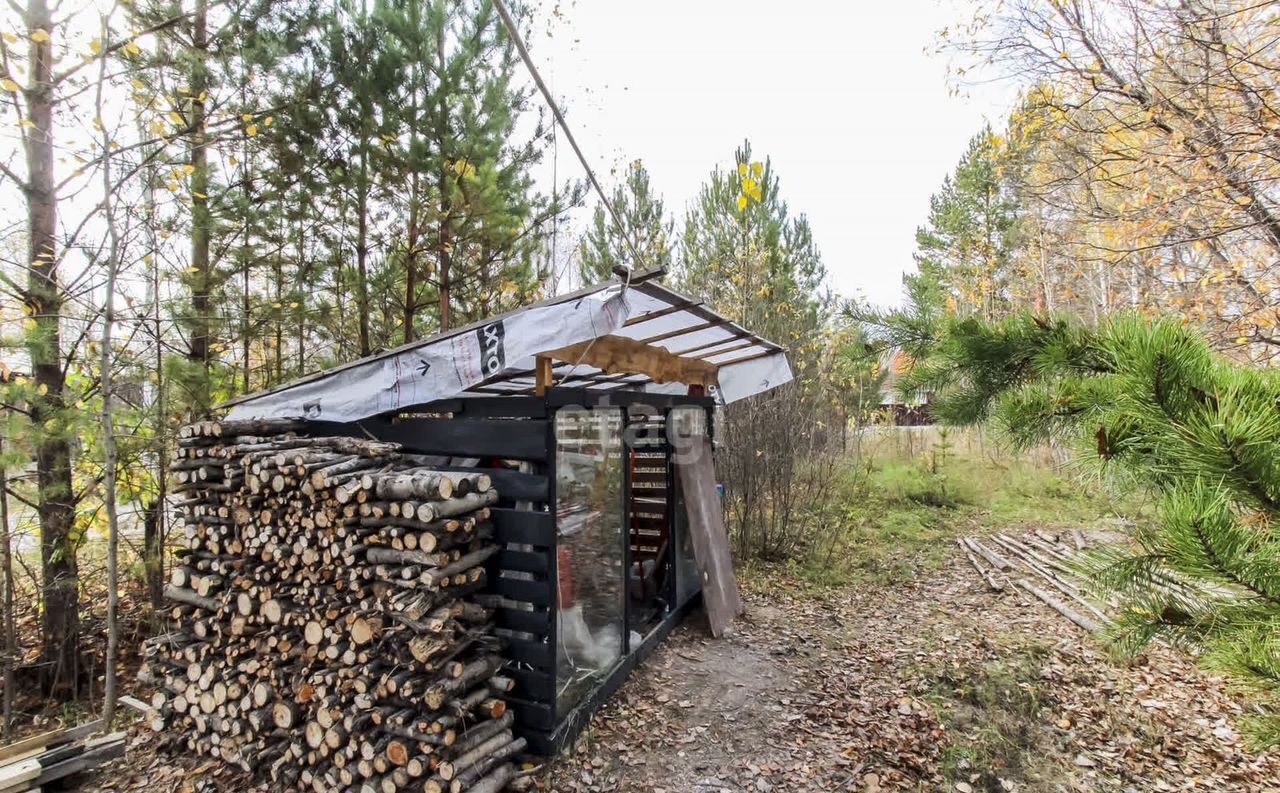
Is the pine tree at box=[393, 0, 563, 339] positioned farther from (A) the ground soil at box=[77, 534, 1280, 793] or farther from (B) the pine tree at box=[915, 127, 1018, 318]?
(B) the pine tree at box=[915, 127, 1018, 318]

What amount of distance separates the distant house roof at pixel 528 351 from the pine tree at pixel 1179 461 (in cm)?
176

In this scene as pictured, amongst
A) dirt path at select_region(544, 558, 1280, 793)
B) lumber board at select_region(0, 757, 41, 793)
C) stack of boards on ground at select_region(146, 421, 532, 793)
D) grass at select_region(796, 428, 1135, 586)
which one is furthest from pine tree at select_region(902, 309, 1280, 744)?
grass at select_region(796, 428, 1135, 586)

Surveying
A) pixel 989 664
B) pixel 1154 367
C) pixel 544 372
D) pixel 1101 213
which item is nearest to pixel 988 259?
pixel 1101 213

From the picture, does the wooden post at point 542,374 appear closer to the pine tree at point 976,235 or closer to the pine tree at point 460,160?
the pine tree at point 460,160

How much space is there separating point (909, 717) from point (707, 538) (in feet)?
6.41

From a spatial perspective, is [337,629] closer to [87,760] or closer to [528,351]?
[528,351]

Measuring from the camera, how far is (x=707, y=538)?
194 inches

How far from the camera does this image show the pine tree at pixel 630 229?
9.22 m

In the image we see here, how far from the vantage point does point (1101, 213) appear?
3818 mm

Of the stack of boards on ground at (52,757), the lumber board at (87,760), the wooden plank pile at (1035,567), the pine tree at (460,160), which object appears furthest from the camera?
the pine tree at (460,160)

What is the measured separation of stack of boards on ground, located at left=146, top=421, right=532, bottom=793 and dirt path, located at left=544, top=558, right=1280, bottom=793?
79 cm

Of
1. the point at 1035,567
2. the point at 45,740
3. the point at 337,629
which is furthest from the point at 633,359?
the point at 1035,567

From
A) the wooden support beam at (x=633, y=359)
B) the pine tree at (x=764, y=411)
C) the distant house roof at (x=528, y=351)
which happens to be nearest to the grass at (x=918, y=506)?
the pine tree at (x=764, y=411)

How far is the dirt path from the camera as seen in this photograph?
3033 mm
